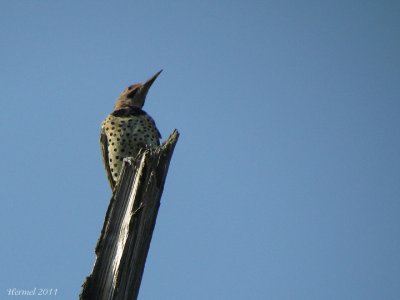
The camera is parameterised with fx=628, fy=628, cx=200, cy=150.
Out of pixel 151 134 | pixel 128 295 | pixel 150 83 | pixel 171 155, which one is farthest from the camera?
pixel 150 83

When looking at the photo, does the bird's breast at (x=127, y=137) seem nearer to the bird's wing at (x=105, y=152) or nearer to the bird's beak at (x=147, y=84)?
the bird's wing at (x=105, y=152)

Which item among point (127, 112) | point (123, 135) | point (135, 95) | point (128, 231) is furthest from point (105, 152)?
point (128, 231)

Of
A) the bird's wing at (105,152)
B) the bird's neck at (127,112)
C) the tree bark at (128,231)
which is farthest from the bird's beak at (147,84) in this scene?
the tree bark at (128,231)

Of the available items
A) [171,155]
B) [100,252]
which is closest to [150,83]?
[171,155]

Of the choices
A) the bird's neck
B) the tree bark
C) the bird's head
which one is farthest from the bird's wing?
the tree bark

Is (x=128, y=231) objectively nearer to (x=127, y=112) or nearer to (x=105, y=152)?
(x=105, y=152)

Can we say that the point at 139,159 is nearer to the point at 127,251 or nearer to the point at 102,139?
the point at 127,251

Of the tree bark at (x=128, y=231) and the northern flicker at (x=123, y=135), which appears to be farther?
the northern flicker at (x=123, y=135)
